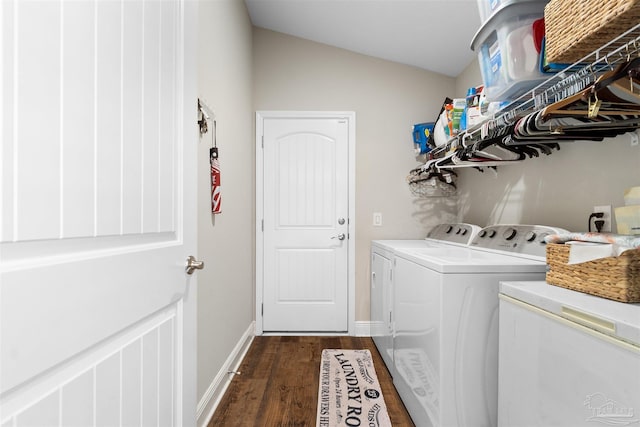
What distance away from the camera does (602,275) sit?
3.18 feet

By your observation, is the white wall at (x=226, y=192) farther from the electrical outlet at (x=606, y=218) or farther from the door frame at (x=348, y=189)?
the electrical outlet at (x=606, y=218)

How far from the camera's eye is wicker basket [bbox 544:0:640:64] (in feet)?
2.69

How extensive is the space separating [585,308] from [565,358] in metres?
0.14

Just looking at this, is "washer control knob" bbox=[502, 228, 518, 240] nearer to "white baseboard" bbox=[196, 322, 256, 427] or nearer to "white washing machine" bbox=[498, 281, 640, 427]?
"white washing machine" bbox=[498, 281, 640, 427]

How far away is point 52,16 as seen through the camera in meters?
0.57

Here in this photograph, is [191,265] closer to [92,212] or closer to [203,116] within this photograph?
[92,212]

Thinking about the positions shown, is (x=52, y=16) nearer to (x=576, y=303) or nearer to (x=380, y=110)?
(x=576, y=303)

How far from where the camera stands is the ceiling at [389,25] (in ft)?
7.73

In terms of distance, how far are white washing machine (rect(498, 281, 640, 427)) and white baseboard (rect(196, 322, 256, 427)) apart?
1.39 metres

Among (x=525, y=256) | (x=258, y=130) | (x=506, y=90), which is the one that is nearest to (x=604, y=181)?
(x=525, y=256)

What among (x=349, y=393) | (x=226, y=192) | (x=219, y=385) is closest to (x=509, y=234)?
(x=349, y=393)

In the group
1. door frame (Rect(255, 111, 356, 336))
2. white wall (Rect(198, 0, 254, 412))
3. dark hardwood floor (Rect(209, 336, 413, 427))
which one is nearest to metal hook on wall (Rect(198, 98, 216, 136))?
white wall (Rect(198, 0, 254, 412))

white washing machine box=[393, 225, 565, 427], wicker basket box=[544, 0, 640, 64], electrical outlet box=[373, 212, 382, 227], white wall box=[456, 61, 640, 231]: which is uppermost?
wicker basket box=[544, 0, 640, 64]

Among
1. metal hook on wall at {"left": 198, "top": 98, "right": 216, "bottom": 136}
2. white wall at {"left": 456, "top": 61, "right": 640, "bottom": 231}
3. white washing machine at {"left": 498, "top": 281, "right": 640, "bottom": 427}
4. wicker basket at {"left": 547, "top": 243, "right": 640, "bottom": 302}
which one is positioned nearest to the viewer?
white washing machine at {"left": 498, "top": 281, "right": 640, "bottom": 427}
